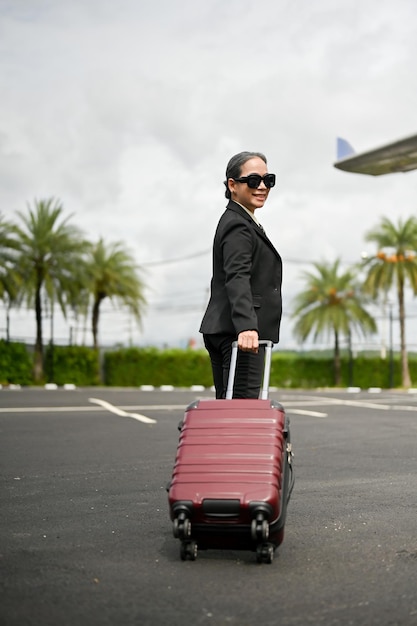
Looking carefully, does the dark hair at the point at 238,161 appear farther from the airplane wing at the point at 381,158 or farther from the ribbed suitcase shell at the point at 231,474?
the airplane wing at the point at 381,158

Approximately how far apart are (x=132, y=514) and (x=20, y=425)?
21.8 feet

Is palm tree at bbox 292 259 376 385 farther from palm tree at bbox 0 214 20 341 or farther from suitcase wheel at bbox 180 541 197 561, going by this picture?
suitcase wheel at bbox 180 541 197 561

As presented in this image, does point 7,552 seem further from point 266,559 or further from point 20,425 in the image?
point 20,425

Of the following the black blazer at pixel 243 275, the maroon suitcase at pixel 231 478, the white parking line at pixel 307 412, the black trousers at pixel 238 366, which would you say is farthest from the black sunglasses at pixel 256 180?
the white parking line at pixel 307 412

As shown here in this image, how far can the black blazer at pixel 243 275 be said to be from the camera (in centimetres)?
397

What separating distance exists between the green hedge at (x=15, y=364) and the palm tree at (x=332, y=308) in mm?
15021

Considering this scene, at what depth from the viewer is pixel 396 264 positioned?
4269cm

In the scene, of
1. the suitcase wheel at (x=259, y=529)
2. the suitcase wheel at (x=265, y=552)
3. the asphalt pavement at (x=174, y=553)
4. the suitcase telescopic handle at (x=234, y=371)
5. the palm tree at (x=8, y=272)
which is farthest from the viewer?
the palm tree at (x=8, y=272)

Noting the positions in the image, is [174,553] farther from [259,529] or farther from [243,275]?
[243,275]

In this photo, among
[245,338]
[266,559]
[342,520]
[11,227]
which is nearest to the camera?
[266,559]

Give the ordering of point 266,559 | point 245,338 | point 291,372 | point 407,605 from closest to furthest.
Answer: point 407,605, point 266,559, point 245,338, point 291,372

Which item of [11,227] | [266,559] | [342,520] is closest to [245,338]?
[266,559]

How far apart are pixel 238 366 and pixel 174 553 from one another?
0.92 metres

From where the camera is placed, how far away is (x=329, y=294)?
44.7 m
